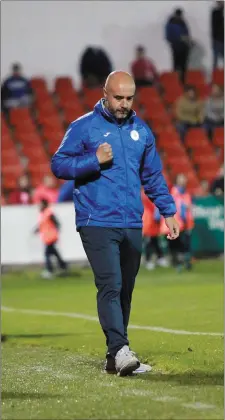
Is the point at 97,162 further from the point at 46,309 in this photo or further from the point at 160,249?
the point at 160,249

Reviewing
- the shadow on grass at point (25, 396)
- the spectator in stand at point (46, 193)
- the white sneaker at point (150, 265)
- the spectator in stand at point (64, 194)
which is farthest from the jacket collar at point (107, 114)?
the spectator in stand at point (64, 194)

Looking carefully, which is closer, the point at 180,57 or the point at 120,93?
the point at 120,93

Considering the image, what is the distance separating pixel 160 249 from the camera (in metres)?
20.3

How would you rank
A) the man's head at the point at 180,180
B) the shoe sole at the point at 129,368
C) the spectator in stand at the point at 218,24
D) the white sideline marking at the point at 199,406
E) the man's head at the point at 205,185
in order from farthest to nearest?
the spectator in stand at the point at 218,24 → the man's head at the point at 205,185 → the man's head at the point at 180,180 → the shoe sole at the point at 129,368 → the white sideline marking at the point at 199,406

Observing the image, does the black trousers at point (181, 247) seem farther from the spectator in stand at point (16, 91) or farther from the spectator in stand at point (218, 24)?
the spectator in stand at point (218, 24)

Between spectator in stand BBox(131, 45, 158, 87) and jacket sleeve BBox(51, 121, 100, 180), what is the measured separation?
18215 millimetres

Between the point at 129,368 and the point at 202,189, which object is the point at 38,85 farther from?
the point at 129,368

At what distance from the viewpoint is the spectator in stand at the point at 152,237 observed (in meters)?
20.0

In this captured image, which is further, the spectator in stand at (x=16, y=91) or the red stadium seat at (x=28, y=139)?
the spectator in stand at (x=16, y=91)

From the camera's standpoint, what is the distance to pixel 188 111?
85.9 ft

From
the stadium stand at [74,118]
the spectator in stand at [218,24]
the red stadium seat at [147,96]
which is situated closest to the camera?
the stadium stand at [74,118]

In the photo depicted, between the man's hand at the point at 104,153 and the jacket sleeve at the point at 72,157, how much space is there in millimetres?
61

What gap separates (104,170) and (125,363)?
1.29m

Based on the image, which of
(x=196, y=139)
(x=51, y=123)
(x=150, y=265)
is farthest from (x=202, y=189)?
(x=150, y=265)
